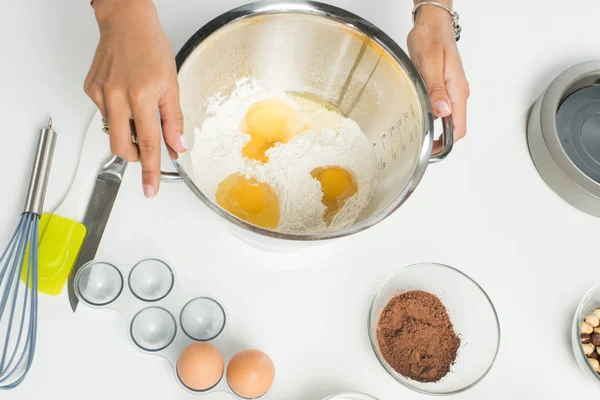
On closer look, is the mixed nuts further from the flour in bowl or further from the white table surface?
the flour in bowl

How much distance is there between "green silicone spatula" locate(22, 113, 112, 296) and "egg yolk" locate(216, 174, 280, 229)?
230 millimetres

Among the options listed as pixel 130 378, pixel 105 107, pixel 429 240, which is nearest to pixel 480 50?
pixel 429 240

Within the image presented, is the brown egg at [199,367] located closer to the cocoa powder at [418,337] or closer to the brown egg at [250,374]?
the brown egg at [250,374]

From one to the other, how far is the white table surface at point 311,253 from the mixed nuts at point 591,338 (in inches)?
1.2

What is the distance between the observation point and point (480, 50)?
3.96 feet

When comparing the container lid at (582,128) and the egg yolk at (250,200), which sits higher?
the container lid at (582,128)

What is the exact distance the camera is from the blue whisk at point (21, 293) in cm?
87

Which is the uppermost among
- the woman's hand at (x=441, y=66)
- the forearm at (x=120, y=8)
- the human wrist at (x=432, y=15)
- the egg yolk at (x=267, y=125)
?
the human wrist at (x=432, y=15)

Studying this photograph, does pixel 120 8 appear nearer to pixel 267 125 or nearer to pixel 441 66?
pixel 267 125

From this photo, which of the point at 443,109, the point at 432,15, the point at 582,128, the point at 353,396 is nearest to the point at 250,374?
the point at 353,396

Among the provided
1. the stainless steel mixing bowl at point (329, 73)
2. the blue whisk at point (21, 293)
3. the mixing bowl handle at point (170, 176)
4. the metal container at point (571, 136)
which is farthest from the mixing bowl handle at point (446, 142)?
the blue whisk at point (21, 293)

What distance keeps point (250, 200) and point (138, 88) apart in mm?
313

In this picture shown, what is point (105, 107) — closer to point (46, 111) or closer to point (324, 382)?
point (46, 111)

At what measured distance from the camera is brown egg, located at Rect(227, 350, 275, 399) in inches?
34.1
